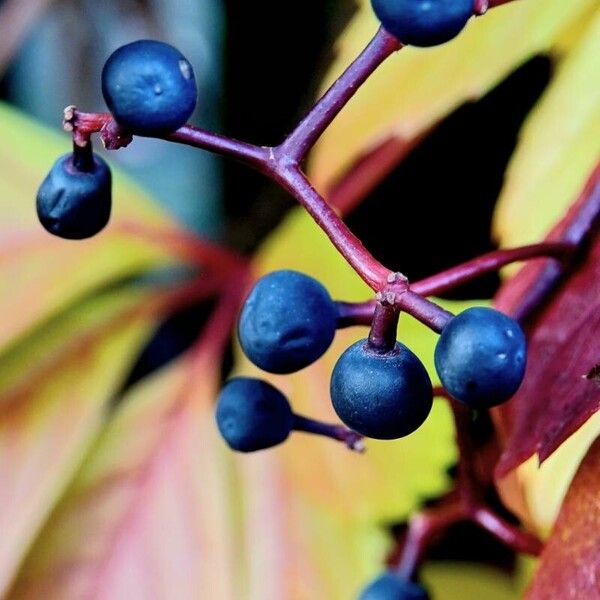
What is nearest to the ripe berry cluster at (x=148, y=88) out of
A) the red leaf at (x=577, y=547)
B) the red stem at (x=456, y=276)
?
the red stem at (x=456, y=276)

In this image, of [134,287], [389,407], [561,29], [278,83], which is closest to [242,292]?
[134,287]

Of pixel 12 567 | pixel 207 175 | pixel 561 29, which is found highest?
pixel 561 29

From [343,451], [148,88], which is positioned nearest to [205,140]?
[148,88]

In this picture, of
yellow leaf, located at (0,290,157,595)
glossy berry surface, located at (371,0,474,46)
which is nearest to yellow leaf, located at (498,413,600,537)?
glossy berry surface, located at (371,0,474,46)

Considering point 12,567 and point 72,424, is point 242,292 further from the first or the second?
point 12,567

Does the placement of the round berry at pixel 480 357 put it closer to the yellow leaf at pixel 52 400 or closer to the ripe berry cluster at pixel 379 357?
the ripe berry cluster at pixel 379 357
